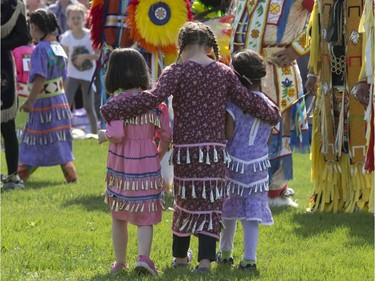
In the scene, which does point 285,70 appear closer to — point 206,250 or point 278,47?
point 278,47

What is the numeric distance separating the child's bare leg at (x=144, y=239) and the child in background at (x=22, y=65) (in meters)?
6.37

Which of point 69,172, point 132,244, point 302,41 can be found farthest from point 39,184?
point 132,244

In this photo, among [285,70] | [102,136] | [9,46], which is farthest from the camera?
[9,46]

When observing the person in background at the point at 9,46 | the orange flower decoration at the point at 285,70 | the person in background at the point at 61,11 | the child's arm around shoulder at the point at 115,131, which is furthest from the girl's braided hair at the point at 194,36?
the person in background at the point at 61,11

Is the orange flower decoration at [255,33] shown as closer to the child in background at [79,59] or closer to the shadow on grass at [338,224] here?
the shadow on grass at [338,224]

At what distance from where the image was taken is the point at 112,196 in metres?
4.92

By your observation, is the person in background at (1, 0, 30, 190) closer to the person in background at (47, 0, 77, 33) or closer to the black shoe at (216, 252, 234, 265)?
the black shoe at (216, 252, 234, 265)

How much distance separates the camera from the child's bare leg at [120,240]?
4949 mm

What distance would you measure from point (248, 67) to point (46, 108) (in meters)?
3.73

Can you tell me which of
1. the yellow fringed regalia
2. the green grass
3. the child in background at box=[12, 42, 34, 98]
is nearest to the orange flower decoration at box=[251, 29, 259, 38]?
the yellow fringed regalia

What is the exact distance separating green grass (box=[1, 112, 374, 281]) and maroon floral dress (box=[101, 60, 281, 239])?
0.32m

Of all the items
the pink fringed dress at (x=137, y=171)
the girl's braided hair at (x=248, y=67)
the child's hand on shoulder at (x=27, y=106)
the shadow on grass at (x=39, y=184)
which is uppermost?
the girl's braided hair at (x=248, y=67)

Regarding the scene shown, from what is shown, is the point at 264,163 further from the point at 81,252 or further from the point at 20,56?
the point at 20,56

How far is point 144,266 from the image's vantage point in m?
4.82
